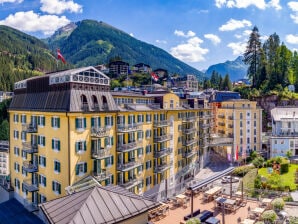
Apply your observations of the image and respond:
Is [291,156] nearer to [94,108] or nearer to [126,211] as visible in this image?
[94,108]

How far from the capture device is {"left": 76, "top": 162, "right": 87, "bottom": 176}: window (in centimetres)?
3105

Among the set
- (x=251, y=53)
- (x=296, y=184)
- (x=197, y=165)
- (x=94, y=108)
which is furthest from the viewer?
(x=251, y=53)

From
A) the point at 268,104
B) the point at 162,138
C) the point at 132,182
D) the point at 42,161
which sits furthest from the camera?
the point at 268,104

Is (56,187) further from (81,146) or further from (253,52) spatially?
(253,52)

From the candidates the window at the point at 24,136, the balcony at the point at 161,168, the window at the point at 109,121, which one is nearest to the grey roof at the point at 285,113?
the balcony at the point at 161,168

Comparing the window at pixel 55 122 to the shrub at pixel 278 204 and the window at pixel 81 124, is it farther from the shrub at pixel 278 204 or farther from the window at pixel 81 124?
the shrub at pixel 278 204

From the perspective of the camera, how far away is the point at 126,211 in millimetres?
18312

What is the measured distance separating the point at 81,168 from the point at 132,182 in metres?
9.92

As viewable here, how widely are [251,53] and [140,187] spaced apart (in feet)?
305

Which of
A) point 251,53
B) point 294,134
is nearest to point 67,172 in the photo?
point 294,134

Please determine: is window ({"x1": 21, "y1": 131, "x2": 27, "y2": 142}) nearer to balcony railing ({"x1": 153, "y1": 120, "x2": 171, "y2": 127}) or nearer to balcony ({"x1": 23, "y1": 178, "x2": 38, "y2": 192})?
balcony ({"x1": 23, "y1": 178, "x2": 38, "y2": 192})

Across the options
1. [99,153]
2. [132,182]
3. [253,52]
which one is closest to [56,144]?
[99,153]

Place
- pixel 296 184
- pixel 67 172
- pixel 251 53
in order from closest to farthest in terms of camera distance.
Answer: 1. pixel 67 172
2. pixel 296 184
3. pixel 251 53

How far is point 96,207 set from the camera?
1784 cm
